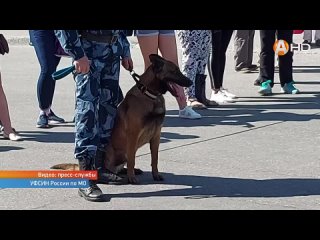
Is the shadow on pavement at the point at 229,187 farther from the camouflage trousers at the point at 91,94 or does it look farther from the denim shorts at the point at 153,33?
the denim shorts at the point at 153,33

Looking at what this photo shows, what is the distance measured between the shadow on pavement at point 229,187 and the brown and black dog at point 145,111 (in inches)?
11.2

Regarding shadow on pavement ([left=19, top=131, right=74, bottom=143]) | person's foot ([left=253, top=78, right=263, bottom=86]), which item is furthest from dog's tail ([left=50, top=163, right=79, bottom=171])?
person's foot ([left=253, top=78, right=263, bottom=86])

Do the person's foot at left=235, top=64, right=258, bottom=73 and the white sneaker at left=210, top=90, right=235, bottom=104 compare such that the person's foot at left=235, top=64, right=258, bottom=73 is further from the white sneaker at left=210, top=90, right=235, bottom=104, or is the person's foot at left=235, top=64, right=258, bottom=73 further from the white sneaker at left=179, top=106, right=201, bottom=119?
the white sneaker at left=179, top=106, right=201, bottom=119

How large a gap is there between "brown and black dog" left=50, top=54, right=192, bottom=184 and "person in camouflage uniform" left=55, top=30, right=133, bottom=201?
25 cm

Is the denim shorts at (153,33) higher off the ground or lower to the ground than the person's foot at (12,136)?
higher

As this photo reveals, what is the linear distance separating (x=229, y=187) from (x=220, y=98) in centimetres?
406

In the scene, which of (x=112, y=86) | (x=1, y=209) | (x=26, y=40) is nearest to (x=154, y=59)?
(x=112, y=86)

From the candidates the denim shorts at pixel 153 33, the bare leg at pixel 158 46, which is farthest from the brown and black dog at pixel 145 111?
the bare leg at pixel 158 46

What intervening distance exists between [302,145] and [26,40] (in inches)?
463

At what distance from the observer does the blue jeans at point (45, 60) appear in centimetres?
877

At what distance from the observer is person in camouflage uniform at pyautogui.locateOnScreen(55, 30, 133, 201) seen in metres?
6.18

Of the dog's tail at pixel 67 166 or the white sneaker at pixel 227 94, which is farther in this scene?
the white sneaker at pixel 227 94

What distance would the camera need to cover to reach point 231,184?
22.2 ft

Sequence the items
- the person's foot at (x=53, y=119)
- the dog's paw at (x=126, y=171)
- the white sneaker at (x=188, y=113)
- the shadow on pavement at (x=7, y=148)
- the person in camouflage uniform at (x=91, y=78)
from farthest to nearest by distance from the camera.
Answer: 1. the white sneaker at (x=188, y=113)
2. the person's foot at (x=53, y=119)
3. the shadow on pavement at (x=7, y=148)
4. the dog's paw at (x=126, y=171)
5. the person in camouflage uniform at (x=91, y=78)
